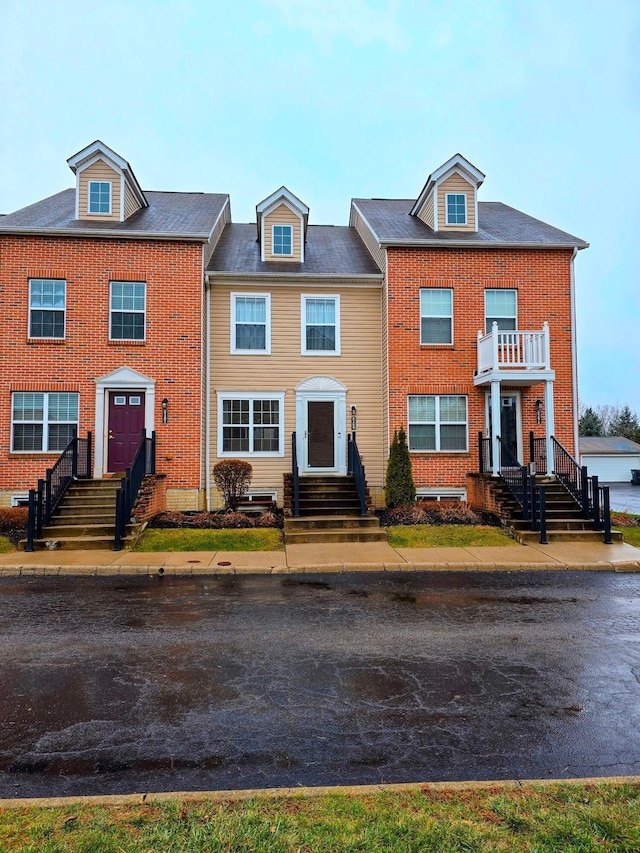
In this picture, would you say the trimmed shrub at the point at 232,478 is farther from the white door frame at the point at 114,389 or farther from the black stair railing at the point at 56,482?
the black stair railing at the point at 56,482

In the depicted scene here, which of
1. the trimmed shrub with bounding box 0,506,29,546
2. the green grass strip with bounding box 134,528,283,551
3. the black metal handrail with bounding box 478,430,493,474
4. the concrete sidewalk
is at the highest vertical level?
the black metal handrail with bounding box 478,430,493,474

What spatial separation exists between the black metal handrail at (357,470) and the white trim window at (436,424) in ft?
5.96

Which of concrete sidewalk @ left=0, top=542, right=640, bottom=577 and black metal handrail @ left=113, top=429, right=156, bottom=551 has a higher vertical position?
black metal handrail @ left=113, top=429, right=156, bottom=551

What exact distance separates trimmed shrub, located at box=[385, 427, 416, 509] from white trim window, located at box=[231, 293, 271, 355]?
16.1ft

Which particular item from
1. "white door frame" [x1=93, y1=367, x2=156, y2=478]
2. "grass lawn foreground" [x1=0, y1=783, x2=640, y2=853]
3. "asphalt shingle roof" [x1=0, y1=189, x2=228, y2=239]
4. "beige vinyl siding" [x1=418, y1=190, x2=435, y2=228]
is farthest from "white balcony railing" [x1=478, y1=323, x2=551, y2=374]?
"grass lawn foreground" [x1=0, y1=783, x2=640, y2=853]

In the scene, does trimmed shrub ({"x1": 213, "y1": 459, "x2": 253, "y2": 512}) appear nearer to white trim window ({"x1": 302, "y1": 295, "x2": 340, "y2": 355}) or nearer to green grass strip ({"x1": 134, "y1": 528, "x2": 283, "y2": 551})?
green grass strip ({"x1": 134, "y1": 528, "x2": 283, "y2": 551})

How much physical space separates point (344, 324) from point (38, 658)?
507 inches

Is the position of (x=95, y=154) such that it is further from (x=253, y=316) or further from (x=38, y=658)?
(x=38, y=658)

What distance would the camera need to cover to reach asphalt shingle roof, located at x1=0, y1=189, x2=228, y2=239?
582 inches

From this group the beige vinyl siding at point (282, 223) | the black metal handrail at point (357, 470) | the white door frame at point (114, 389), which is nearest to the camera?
the black metal handrail at point (357, 470)

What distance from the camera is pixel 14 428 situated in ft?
47.6

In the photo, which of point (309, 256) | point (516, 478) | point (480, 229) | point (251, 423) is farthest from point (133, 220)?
point (516, 478)

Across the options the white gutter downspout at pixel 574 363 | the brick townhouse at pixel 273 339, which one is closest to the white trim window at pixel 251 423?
the brick townhouse at pixel 273 339

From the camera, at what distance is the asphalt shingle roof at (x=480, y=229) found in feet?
51.6
